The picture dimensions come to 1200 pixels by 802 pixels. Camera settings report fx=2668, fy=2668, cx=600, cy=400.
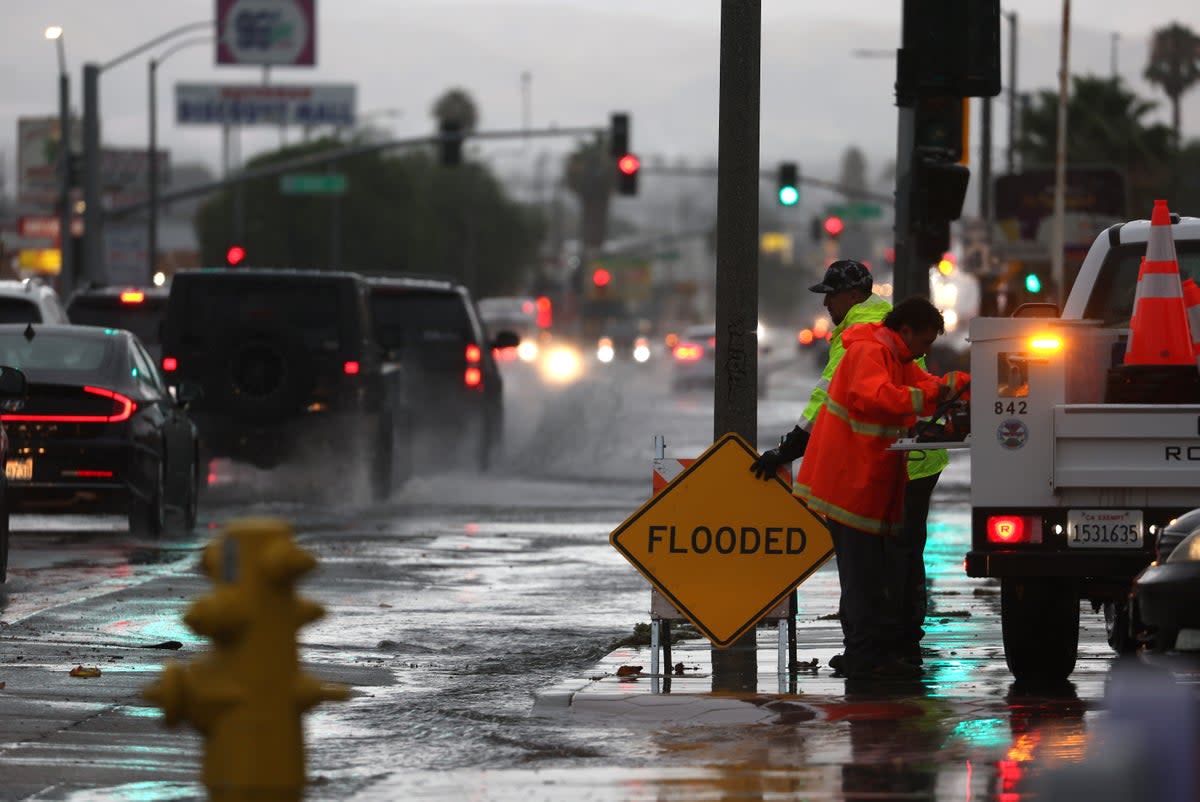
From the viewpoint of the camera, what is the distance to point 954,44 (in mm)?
15961

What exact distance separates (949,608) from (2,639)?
5.31 metres

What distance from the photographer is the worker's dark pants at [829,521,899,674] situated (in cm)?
1146

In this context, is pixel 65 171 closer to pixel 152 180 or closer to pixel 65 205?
pixel 65 205

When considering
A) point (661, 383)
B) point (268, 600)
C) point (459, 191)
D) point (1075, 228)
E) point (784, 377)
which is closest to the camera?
point (268, 600)

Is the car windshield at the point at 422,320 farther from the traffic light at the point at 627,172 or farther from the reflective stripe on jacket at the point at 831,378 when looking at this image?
the traffic light at the point at 627,172

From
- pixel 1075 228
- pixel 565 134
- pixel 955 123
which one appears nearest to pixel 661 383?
pixel 565 134

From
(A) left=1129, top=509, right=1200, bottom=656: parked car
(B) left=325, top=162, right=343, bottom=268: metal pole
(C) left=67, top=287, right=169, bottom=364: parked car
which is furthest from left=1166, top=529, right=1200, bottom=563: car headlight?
(B) left=325, top=162, right=343, bottom=268: metal pole

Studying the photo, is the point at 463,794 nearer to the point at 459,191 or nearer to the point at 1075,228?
the point at 1075,228

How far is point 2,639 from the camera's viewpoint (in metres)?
12.9

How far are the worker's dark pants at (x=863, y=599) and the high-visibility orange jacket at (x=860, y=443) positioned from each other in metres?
0.09

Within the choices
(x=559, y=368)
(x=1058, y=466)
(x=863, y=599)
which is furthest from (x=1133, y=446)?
(x=559, y=368)

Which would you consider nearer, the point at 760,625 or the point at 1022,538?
the point at 1022,538

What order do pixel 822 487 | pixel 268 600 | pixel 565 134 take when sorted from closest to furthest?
pixel 268 600 < pixel 822 487 < pixel 565 134

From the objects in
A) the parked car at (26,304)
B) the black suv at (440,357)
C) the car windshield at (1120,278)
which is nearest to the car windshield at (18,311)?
the parked car at (26,304)
